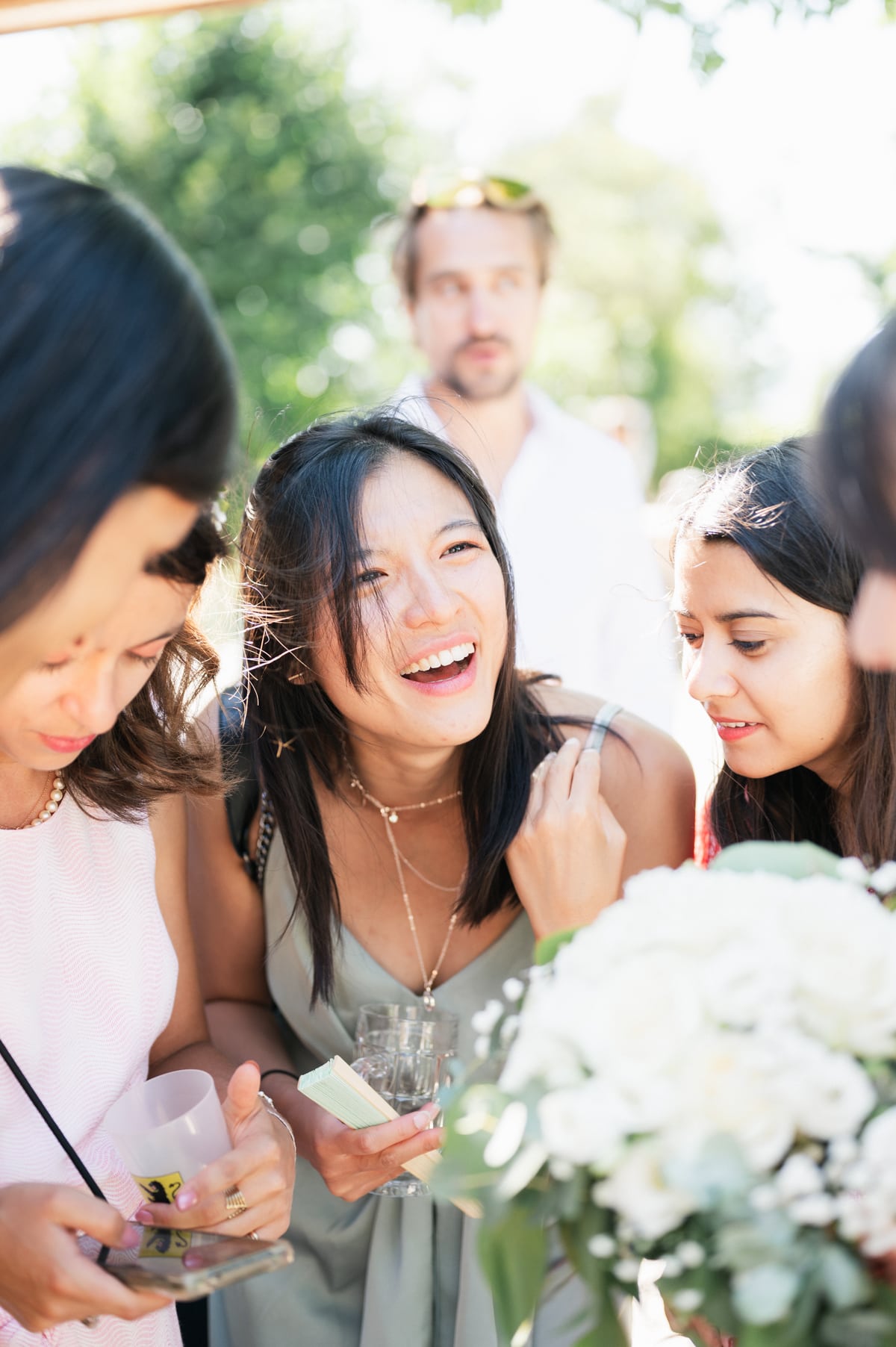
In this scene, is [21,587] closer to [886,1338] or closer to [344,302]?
[886,1338]

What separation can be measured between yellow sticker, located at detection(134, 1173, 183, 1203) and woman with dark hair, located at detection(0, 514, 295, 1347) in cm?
2

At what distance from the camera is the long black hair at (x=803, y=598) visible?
2338 mm

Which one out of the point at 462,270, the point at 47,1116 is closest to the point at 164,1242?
the point at 47,1116

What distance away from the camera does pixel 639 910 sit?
4.11ft

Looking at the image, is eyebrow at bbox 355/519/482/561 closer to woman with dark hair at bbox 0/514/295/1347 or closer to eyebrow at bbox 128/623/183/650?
woman with dark hair at bbox 0/514/295/1347

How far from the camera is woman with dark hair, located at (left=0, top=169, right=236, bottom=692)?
1.31 m

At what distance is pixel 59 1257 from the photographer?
4.72 ft

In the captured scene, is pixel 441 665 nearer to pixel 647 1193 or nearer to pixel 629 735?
pixel 629 735

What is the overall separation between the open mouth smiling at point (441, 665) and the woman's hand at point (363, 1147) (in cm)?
81

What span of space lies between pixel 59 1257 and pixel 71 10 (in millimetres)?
2320

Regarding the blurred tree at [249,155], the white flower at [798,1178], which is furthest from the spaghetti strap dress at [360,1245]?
the blurred tree at [249,155]

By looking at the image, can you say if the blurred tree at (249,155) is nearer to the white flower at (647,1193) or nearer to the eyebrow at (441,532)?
the eyebrow at (441,532)

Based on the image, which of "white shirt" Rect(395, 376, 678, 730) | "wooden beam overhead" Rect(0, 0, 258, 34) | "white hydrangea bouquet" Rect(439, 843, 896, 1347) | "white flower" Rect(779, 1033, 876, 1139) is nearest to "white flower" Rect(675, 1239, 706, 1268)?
"white hydrangea bouquet" Rect(439, 843, 896, 1347)

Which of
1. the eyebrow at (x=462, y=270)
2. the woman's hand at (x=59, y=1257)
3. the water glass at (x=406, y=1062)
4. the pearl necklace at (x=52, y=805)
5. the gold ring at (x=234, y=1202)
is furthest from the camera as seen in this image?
the eyebrow at (x=462, y=270)
